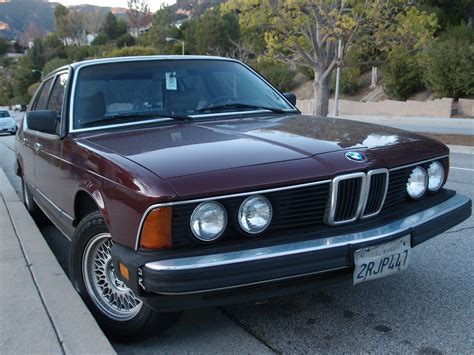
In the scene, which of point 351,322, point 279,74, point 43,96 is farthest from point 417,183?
point 279,74

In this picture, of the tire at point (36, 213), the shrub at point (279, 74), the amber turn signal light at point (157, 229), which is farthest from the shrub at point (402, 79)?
the amber turn signal light at point (157, 229)

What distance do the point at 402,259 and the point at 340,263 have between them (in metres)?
0.50

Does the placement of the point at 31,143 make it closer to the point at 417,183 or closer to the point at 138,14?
the point at 417,183

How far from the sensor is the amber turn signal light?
2439 mm

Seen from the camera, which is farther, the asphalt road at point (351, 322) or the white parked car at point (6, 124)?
the white parked car at point (6, 124)

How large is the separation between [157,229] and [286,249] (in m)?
0.66

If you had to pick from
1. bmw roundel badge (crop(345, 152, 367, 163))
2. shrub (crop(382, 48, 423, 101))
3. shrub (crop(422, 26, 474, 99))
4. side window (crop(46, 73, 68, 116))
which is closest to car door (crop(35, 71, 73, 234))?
side window (crop(46, 73, 68, 116))

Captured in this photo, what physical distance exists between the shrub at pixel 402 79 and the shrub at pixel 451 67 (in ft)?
6.07

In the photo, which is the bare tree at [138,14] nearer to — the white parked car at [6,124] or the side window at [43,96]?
the white parked car at [6,124]

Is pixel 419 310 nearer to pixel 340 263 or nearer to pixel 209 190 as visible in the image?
pixel 340 263

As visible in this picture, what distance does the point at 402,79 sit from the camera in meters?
30.9

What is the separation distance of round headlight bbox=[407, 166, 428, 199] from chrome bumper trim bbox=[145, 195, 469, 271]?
23cm

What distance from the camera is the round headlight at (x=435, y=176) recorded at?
3386 millimetres

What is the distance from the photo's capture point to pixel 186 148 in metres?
2.90
